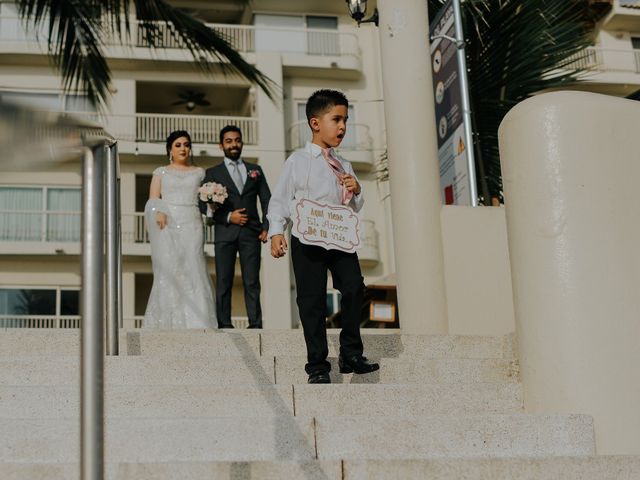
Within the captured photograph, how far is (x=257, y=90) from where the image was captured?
28.0m

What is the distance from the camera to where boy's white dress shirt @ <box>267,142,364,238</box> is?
219 inches

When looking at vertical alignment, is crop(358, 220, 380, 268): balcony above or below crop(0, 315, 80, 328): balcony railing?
above

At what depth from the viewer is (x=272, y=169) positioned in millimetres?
27188

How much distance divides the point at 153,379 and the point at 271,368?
28.2 inches

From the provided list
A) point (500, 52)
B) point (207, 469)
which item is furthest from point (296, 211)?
point (500, 52)

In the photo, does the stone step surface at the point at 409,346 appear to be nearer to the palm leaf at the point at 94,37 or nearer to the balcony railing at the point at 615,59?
the palm leaf at the point at 94,37

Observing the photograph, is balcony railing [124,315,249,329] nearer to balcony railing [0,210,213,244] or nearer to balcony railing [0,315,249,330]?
balcony railing [0,315,249,330]

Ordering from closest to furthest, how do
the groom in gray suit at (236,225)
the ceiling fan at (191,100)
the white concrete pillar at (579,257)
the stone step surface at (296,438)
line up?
the stone step surface at (296,438), the white concrete pillar at (579,257), the groom in gray suit at (236,225), the ceiling fan at (191,100)

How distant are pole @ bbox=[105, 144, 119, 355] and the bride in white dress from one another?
267 cm

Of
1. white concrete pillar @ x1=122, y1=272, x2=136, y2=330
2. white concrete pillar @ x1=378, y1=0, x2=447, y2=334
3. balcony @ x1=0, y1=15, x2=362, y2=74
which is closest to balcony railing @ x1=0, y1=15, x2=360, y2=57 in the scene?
balcony @ x1=0, y1=15, x2=362, y2=74

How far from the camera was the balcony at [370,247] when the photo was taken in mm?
27078

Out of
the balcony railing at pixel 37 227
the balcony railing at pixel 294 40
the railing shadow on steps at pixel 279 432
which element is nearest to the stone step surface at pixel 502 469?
the railing shadow on steps at pixel 279 432

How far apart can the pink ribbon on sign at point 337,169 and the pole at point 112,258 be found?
3.99ft

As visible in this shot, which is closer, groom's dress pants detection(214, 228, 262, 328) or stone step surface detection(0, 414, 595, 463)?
stone step surface detection(0, 414, 595, 463)
